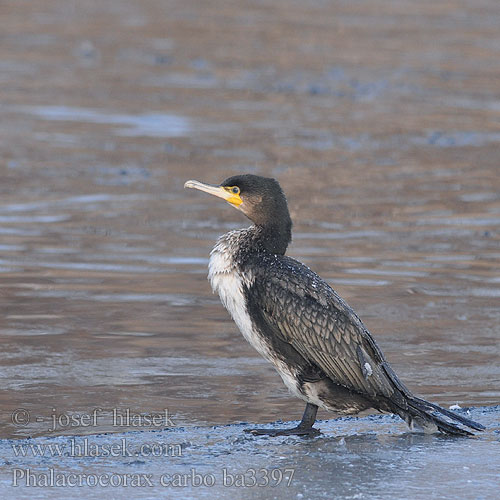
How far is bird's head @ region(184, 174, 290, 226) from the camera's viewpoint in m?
6.47

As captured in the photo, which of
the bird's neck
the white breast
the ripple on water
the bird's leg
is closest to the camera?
the bird's leg

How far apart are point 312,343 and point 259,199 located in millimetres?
898

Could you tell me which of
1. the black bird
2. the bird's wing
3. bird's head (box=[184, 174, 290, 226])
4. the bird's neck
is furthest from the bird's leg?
bird's head (box=[184, 174, 290, 226])

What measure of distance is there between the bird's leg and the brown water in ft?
1.32

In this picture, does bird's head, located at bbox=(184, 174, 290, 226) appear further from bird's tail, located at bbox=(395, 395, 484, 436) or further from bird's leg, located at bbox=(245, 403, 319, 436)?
bird's tail, located at bbox=(395, 395, 484, 436)

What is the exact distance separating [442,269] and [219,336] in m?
2.49

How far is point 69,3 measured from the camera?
26.1m

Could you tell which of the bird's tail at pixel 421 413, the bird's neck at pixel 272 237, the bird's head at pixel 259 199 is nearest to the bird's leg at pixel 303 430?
the bird's tail at pixel 421 413

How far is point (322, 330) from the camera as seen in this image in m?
6.00

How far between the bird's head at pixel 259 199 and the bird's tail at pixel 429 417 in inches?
46.0

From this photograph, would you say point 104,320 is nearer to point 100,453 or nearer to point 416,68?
point 100,453

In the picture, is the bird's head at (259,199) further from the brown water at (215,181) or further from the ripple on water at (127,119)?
the ripple on water at (127,119)

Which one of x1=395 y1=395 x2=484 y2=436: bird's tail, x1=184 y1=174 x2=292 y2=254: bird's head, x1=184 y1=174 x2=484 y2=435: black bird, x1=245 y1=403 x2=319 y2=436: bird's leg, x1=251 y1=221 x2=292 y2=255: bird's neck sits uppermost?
x1=184 y1=174 x2=292 y2=254: bird's head

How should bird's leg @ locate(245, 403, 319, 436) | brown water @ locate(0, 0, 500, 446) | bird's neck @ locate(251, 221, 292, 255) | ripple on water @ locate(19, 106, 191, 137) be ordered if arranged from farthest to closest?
ripple on water @ locate(19, 106, 191, 137) < brown water @ locate(0, 0, 500, 446) < bird's neck @ locate(251, 221, 292, 255) < bird's leg @ locate(245, 403, 319, 436)
